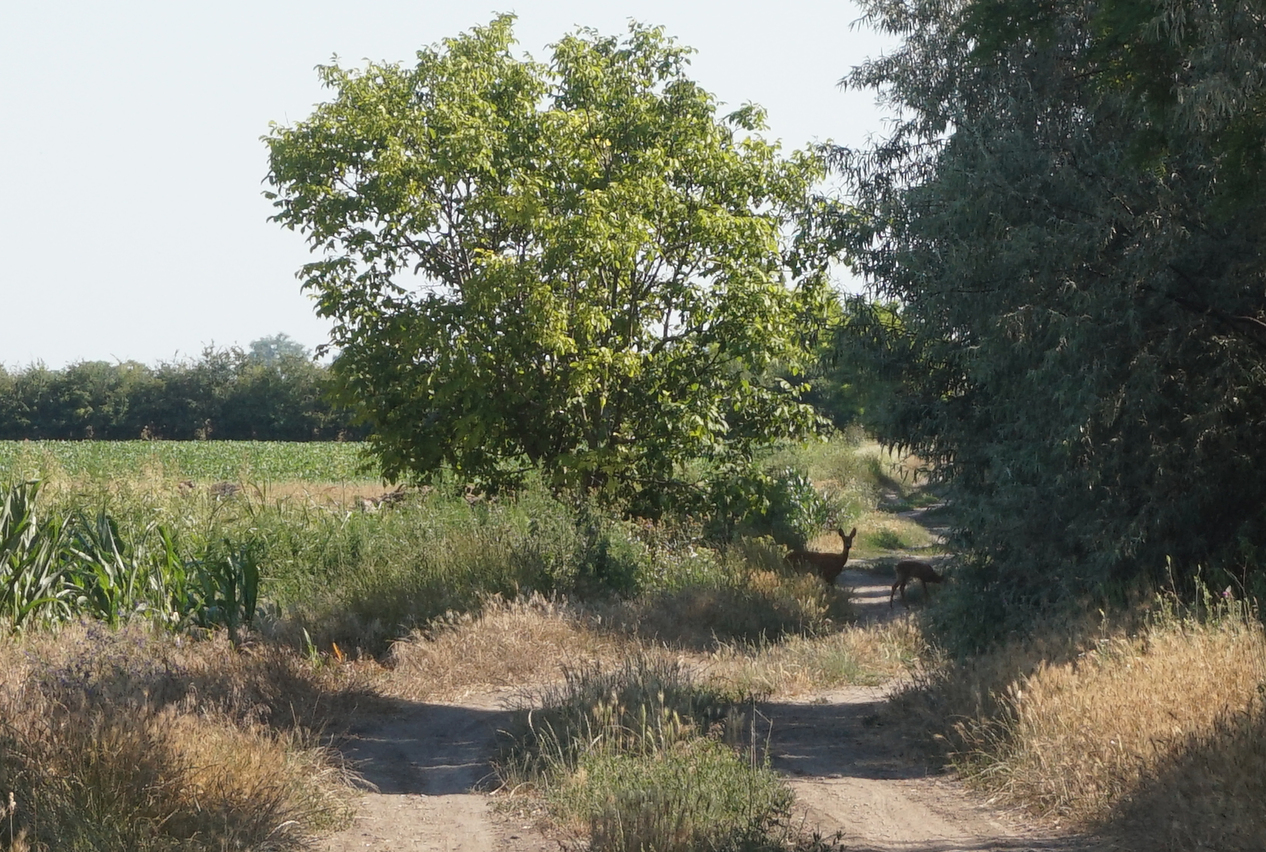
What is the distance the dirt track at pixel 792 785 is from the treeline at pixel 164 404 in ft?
206

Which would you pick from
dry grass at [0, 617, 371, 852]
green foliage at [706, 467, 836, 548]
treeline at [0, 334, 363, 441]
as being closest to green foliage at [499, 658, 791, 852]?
dry grass at [0, 617, 371, 852]

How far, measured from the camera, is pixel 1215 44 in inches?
262

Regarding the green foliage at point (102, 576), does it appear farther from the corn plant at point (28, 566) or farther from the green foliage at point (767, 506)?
the green foliage at point (767, 506)

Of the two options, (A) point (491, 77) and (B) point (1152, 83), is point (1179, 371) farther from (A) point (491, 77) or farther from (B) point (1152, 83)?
(A) point (491, 77)

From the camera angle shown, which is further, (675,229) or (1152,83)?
(675,229)

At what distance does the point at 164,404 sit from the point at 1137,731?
241 ft

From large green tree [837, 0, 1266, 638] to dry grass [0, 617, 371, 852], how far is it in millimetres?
5369

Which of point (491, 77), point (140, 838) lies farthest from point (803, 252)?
point (140, 838)

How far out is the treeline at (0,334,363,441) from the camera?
Result: 70.6 m

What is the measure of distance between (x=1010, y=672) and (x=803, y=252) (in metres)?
10.2

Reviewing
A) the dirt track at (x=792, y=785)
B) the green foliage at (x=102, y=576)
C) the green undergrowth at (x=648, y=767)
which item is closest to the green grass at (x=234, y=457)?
the green foliage at (x=102, y=576)

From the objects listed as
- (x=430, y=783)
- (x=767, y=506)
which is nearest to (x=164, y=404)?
(x=767, y=506)

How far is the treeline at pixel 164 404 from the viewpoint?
70562mm

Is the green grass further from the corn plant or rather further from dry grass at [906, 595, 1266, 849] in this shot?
dry grass at [906, 595, 1266, 849]
